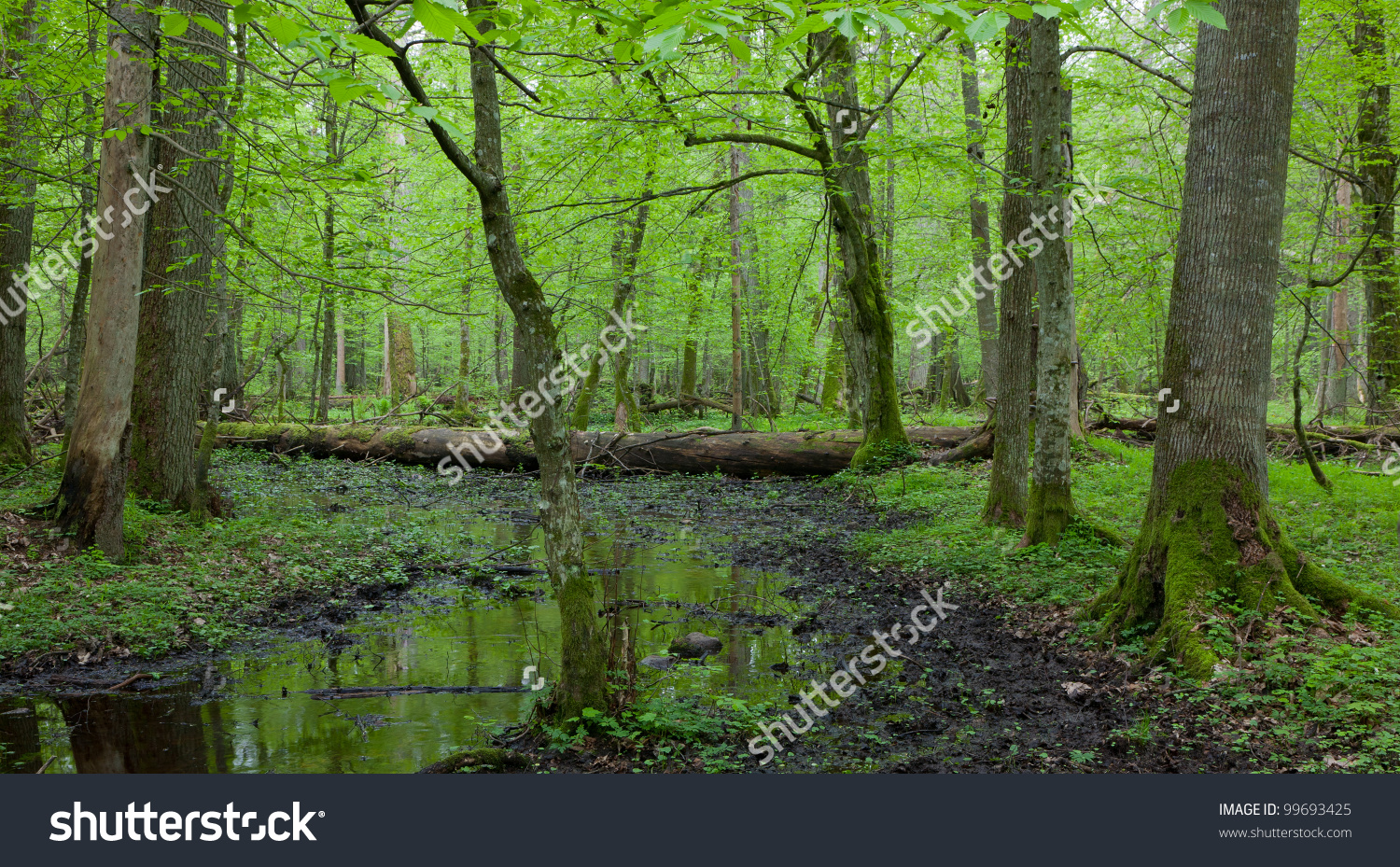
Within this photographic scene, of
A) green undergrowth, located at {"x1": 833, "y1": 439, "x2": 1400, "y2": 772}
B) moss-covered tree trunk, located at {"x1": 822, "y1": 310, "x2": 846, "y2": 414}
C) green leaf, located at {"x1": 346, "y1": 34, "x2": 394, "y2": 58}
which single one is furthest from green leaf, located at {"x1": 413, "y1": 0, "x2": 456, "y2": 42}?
moss-covered tree trunk, located at {"x1": 822, "y1": 310, "x2": 846, "y2": 414}

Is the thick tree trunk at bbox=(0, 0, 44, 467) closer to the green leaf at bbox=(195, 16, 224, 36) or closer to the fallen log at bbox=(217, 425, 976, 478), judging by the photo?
the fallen log at bbox=(217, 425, 976, 478)

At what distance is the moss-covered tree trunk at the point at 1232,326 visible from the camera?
541 centimetres

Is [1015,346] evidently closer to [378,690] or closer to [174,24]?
[378,690]

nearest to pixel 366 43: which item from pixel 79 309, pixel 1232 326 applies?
pixel 1232 326

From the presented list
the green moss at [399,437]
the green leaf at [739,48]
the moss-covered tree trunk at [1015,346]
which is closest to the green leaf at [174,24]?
the green leaf at [739,48]

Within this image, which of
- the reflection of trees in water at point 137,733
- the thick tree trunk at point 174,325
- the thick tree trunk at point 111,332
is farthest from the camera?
the thick tree trunk at point 174,325

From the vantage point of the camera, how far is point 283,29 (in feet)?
8.75

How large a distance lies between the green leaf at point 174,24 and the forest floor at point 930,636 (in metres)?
3.50

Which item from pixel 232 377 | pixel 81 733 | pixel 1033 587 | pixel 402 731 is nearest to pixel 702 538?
pixel 1033 587

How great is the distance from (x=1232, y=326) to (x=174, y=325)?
9952 mm

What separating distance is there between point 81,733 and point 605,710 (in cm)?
303

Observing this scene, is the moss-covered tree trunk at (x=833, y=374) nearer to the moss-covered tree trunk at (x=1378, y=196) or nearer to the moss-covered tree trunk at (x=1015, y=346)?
the moss-covered tree trunk at (x=1378, y=196)

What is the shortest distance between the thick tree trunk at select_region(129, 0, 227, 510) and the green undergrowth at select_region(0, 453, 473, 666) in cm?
51

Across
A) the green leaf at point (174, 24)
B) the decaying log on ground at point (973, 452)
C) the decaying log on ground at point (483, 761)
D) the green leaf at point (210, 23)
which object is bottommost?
the decaying log on ground at point (483, 761)
